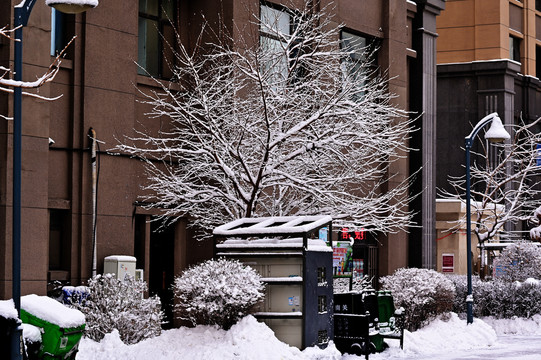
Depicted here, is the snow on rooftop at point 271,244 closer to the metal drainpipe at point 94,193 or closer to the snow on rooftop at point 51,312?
the metal drainpipe at point 94,193

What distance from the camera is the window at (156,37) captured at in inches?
940

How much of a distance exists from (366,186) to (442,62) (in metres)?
21.4

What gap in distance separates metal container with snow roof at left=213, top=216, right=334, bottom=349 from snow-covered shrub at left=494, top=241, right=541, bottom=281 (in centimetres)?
1574

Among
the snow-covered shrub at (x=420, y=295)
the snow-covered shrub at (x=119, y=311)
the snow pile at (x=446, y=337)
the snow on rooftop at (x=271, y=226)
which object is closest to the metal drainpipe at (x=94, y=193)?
the snow-covered shrub at (x=119, y=311)

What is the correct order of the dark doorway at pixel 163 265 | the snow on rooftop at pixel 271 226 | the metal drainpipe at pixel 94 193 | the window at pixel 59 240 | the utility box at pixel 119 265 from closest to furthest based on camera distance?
the snow on rooftop at pixel 271 226 → the utility box at pixel 119 265 → the metal drainpipe at pixel 94 193 → the window at pixel 59 240 → the dark doorway at pixel 163 265

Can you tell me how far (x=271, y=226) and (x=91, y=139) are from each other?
5.13 meters

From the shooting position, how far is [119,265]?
2067 centimetres

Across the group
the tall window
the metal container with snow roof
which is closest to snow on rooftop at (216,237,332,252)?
the metal container with snow roof

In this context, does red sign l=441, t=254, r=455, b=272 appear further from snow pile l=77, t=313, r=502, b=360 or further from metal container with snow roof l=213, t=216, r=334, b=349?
snow pile l=77, t=313, r=502, b=360

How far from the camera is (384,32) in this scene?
31.7 m

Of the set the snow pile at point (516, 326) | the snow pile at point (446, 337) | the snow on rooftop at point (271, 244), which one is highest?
the snow on rooftop at point (271, 244)

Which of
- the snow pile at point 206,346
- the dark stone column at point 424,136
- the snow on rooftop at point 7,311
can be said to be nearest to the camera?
the snow on rooftop at point 7,311

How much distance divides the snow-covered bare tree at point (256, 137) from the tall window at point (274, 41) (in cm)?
11

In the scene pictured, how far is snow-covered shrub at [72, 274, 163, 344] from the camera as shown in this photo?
17.3 m
